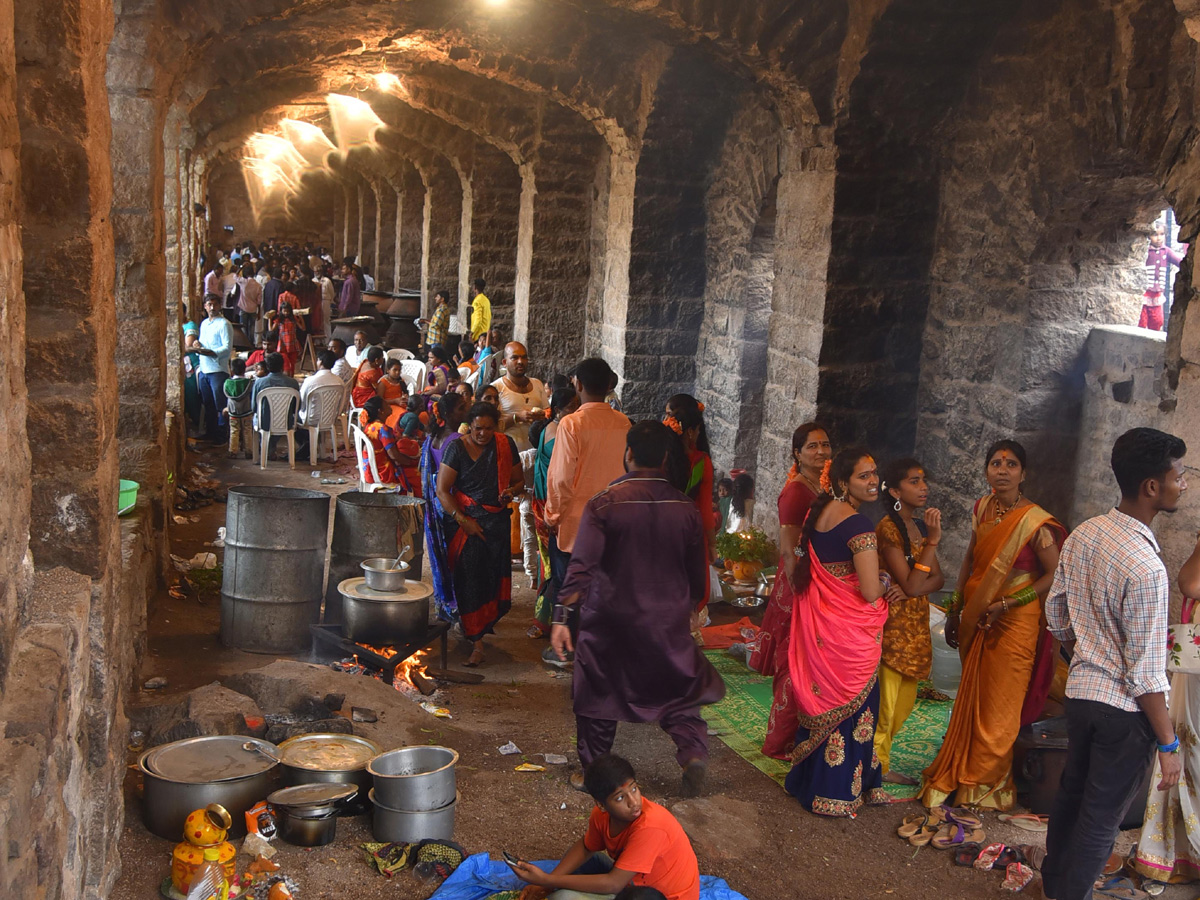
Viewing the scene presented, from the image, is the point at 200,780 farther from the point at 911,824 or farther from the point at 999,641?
the point at 999,641

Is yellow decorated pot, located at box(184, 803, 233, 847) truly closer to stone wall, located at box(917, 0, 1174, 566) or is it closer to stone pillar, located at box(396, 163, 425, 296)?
stone wall, located at box(917, 0, 1174, 566)

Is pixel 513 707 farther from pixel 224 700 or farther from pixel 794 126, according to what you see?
pixel 794 126

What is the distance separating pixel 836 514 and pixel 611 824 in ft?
4.90

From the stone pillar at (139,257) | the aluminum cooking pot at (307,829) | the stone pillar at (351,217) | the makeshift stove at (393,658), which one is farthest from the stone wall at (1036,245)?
the stone pillar at (351,217)

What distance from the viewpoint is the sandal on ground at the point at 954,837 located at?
4.20 metres

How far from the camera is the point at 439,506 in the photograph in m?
6.03

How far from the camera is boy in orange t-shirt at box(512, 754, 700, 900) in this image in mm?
3244

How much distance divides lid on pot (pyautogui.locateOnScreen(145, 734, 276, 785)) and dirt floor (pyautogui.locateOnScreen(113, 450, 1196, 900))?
20 cm

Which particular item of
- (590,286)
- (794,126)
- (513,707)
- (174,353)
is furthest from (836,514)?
(590,286)

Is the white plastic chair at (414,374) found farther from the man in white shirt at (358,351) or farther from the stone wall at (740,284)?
the stone wall at (740,284)

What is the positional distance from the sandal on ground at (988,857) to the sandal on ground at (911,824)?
25 centimetres

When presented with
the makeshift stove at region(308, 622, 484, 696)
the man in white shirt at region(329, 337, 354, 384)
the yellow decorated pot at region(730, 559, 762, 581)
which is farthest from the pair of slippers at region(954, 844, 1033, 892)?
the man in white shirt at region(329, 337, 354, 384)

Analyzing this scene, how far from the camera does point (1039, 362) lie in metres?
6.45

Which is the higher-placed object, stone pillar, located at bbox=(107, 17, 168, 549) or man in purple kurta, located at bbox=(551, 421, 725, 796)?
stone pillar, located at bbox=(107, 17, 168, 549)
